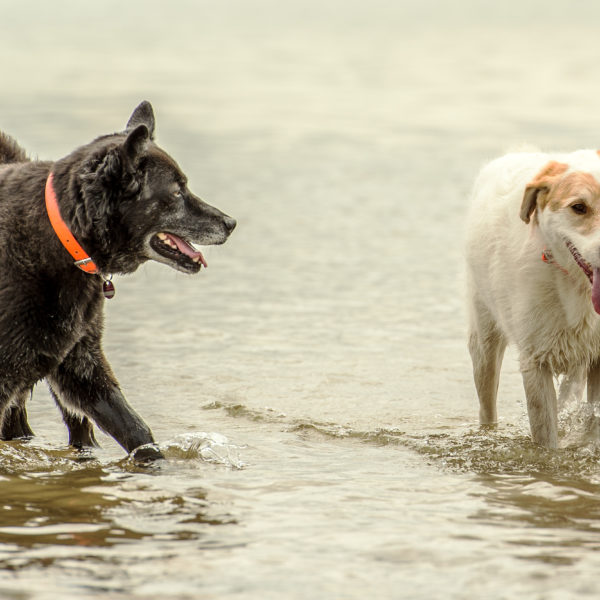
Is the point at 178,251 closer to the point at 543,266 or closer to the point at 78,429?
the point at 78,429

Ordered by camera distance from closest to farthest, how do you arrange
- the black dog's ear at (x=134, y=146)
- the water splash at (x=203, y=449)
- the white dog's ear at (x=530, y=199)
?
1. the black dog's ear at (x=134, y=146)
2. the white dog's ear at (x=530, y=199)
3. the water splash at (x=203, y=449)

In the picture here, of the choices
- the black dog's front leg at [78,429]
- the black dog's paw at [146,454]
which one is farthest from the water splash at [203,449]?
the black dog's front leg at [78,429]

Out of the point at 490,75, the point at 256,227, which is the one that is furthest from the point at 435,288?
the point at 490,75

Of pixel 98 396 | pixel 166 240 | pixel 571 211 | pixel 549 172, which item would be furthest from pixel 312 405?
pixel 571 211

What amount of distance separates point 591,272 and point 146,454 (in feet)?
7.63

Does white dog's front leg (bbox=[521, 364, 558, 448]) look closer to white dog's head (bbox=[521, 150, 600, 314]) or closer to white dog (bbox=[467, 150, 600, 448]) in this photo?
white dog (bbox=[467, 150, 600, 448])

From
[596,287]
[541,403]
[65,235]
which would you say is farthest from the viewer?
[541,403]

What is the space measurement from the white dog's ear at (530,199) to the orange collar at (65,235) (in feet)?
6.71

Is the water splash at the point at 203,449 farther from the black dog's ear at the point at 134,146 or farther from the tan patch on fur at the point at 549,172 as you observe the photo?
the tan patch on fur at the point at 549,172

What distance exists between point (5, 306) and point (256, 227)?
682 cm

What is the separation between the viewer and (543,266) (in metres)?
5.45

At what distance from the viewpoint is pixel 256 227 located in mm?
11977

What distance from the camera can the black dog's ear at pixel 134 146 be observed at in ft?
17.1

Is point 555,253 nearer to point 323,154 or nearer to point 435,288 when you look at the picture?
point 435,288
